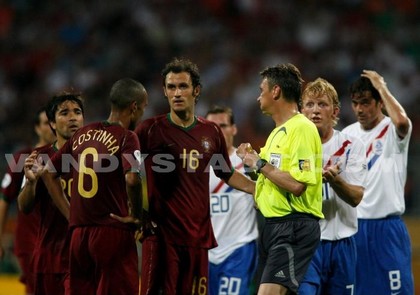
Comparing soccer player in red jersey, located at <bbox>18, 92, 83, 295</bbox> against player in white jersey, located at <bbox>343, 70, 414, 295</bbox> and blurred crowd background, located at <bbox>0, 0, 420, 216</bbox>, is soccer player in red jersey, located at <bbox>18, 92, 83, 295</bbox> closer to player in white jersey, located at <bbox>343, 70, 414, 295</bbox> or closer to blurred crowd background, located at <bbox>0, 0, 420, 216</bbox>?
player in white jersey, located at <bbox>343, 70, 414, 295</bbox>

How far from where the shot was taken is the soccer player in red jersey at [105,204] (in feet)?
24.5

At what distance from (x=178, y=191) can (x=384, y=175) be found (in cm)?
236

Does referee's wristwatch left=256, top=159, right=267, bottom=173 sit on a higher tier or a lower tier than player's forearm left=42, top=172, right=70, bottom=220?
higher

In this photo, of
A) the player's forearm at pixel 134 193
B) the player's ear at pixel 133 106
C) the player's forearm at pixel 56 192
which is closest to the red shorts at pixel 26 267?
the player's forearm at pixel 56 192

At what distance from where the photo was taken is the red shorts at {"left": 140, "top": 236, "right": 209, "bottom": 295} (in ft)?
25.0

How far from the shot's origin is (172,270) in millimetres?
7602

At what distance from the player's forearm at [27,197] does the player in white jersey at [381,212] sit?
10.8 feet

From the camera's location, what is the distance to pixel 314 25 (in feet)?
55.9

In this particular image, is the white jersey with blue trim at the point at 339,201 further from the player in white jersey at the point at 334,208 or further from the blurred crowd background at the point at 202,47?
the blurred crowd background at the point at 202,47

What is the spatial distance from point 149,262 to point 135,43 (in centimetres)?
1063

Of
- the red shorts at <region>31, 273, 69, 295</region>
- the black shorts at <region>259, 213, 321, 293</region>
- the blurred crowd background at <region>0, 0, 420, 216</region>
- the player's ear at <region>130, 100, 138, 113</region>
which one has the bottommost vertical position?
the red shorts at <region>31, 273, 69, 295</region>

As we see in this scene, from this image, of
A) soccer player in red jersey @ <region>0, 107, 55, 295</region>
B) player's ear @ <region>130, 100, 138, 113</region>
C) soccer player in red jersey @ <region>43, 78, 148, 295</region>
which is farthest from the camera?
soccer player in red jersey @ <region>0, 107, 55, 295</region>

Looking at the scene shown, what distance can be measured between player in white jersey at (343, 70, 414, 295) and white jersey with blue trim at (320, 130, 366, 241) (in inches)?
21.7

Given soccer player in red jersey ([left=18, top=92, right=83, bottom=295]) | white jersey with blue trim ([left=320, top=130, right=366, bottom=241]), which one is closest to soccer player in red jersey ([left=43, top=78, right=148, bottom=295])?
soccer player in red jersey ([left=18, top=92, right=83, bottom=295])
